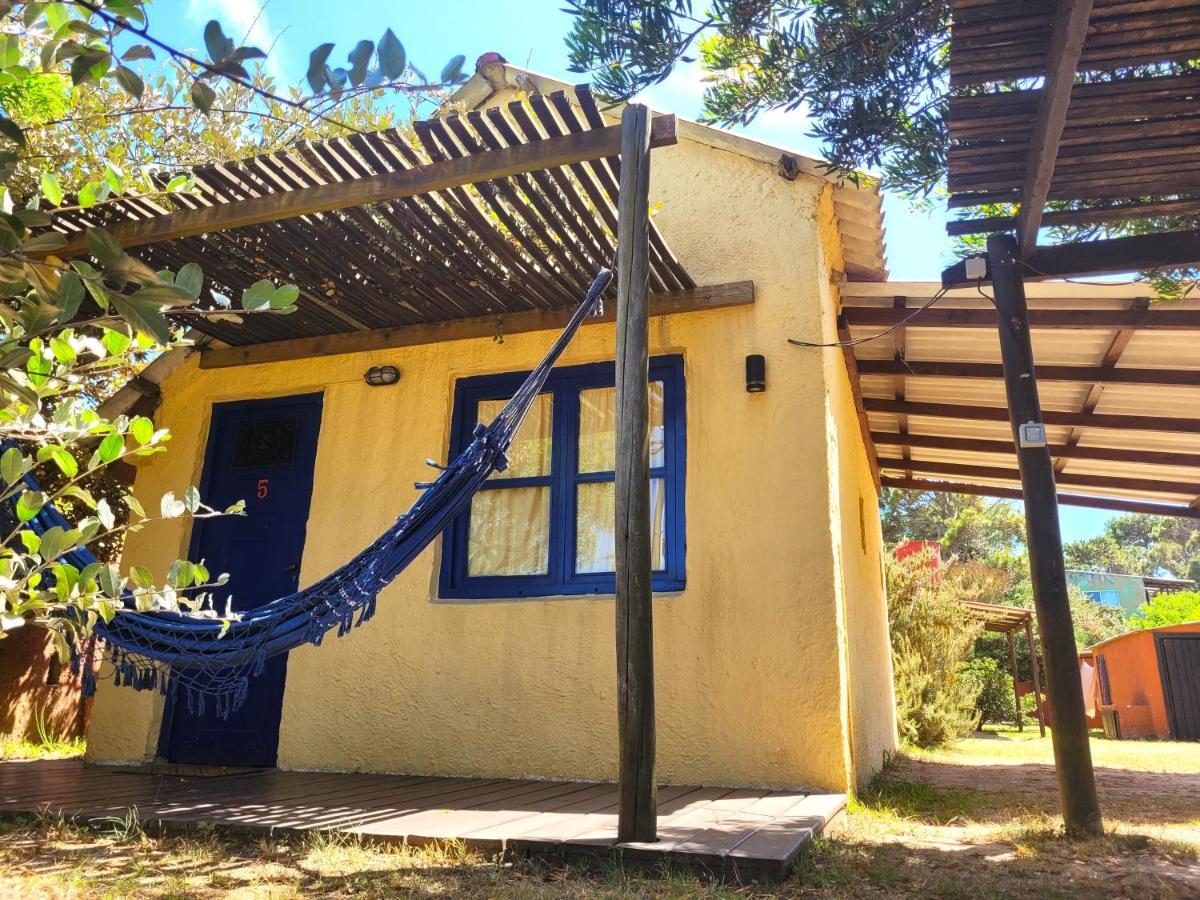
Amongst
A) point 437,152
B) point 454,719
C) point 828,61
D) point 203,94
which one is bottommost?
point 454,719

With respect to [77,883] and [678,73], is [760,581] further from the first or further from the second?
[77,883]

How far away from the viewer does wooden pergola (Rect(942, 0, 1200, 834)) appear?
2.46 meters

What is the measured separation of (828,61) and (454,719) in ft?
9.81

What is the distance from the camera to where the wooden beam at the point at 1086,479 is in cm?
608

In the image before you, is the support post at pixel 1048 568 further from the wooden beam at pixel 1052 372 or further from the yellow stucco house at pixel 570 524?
the wooden beam at pixel 1052 372

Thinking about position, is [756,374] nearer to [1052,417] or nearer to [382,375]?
[382,375]

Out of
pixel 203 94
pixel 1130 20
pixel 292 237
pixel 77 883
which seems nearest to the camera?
pixel 203 94

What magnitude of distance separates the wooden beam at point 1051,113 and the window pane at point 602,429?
1649 millimetres

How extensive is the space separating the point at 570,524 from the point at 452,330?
3.91 feet

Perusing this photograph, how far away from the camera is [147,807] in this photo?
2809 mm

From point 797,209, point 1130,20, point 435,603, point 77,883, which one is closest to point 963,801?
point 435,603

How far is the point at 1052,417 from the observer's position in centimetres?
524

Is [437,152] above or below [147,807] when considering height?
above

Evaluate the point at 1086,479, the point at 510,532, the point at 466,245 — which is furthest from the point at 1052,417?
the point at 466,245
